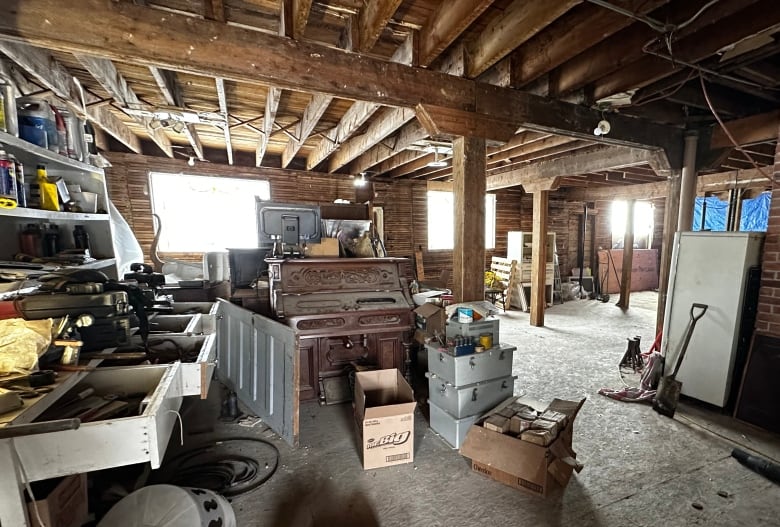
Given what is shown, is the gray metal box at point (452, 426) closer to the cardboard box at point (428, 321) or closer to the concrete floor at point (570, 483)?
the concrete floor at point (570, 483)

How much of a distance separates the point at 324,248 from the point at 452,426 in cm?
196

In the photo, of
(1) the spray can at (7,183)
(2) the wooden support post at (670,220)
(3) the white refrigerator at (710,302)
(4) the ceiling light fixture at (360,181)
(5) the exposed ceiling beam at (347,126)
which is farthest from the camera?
(4) the ceiling light fixture at (360,181)

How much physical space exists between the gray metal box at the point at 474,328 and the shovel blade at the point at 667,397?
1541 millimetres

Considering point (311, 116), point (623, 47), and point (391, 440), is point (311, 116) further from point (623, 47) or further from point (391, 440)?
point (391, 440)

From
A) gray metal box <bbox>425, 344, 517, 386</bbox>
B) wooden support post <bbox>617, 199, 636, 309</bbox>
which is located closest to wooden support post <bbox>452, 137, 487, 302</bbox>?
gray metal box <bbox>425, 344, 517, 386</bbox>

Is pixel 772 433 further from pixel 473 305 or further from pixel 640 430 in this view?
pixel 473 305

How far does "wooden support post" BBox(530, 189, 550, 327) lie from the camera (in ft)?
17.1

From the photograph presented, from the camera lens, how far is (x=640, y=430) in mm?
2453

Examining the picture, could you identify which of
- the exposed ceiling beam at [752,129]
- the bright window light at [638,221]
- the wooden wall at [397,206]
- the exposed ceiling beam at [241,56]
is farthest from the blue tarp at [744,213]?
the exposed ceiling beam at [241,56]

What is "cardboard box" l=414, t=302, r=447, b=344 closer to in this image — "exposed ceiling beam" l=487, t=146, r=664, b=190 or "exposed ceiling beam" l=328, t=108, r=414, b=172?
"exposed ceiling beam" l=328, t=108, r=414, b=172

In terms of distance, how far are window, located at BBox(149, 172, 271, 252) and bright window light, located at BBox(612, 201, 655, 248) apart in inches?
353

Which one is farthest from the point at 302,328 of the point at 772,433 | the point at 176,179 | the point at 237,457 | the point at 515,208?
the point at 515,208

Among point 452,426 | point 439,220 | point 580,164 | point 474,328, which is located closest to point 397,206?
point 439,220

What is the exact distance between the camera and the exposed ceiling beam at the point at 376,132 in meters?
3.12
